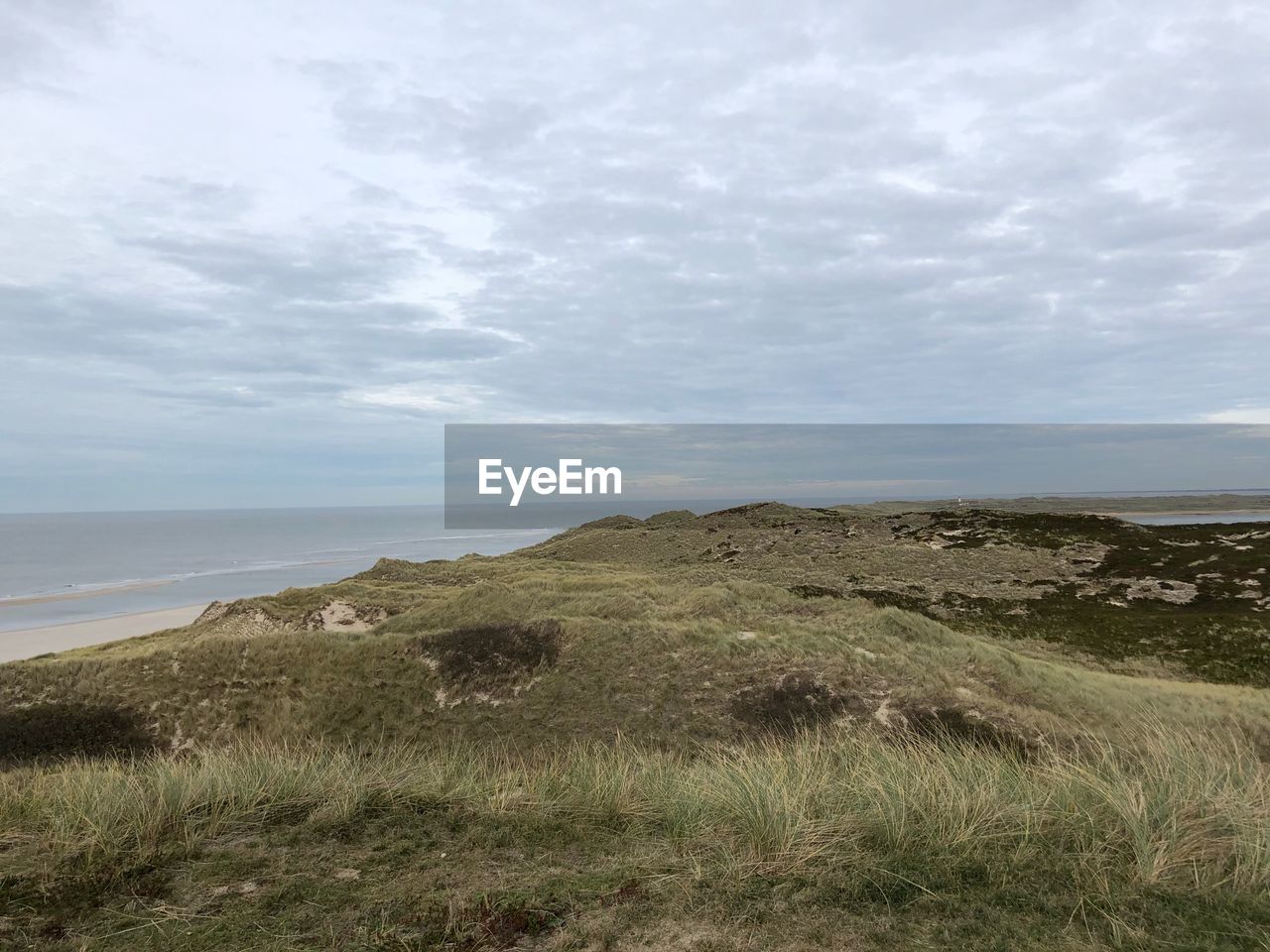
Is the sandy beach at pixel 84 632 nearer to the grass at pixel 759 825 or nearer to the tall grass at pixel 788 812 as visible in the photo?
the tall grass at pixel 788 812

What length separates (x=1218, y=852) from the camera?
5.29 m

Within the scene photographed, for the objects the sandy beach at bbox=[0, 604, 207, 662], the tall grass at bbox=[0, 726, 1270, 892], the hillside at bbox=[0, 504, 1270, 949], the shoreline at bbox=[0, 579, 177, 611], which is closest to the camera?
the hillside at bbox=[0, 504, 1270, 949]

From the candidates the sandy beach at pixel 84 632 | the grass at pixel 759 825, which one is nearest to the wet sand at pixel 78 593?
the sandy beach at pixel 84 632

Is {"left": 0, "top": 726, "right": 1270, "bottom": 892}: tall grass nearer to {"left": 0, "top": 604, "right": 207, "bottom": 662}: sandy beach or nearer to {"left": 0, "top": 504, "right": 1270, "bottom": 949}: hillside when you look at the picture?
{"left": 0, "top": 504, "right": 1270, "bottom": 949}: hillside

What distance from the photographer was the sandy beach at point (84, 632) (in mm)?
42688

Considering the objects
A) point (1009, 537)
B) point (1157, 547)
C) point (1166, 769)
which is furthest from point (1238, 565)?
point (1166, 769)

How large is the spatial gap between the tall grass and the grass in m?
0.02

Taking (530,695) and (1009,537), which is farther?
(1009,537)

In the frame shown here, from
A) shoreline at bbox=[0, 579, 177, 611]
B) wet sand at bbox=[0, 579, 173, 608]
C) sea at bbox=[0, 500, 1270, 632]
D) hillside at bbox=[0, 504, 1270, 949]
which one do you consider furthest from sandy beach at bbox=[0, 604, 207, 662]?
hillside at bbox=[0, 504, 1270, 949]

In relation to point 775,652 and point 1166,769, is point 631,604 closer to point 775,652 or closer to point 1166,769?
point 775,652

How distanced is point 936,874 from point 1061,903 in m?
0.80

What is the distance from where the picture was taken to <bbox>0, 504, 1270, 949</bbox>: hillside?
189 inches

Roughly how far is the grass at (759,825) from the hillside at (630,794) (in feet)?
0.10

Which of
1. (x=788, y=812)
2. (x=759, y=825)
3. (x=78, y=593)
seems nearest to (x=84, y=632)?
(x=78, y=593)
